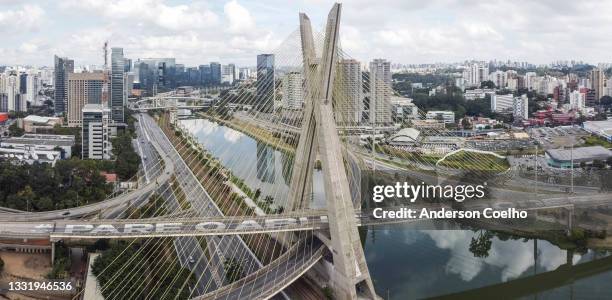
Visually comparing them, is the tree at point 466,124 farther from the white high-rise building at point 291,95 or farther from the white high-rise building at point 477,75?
the white high-rise building at point 477,75

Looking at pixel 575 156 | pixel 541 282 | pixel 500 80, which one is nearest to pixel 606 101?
pixel 500 80

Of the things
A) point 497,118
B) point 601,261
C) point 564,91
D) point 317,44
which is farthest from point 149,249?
point 564,91

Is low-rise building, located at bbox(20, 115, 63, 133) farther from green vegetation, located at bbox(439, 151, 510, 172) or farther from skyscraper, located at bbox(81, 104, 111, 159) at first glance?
green vegetation, located at bbox(439, 151, 510, 172)

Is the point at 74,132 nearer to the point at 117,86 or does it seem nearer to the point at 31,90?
the point at 117,86

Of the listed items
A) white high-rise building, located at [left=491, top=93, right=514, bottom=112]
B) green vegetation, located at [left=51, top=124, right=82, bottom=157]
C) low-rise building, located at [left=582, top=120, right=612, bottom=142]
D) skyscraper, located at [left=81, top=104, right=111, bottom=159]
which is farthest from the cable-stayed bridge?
white high-rise building, located at [left=491, top=93, right=514, bottom=112]

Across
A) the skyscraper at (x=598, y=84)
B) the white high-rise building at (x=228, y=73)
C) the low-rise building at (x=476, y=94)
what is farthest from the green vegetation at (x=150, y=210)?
the white high-rise building at (x=228, y=73)

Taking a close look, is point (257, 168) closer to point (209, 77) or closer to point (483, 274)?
point (483, 274)
